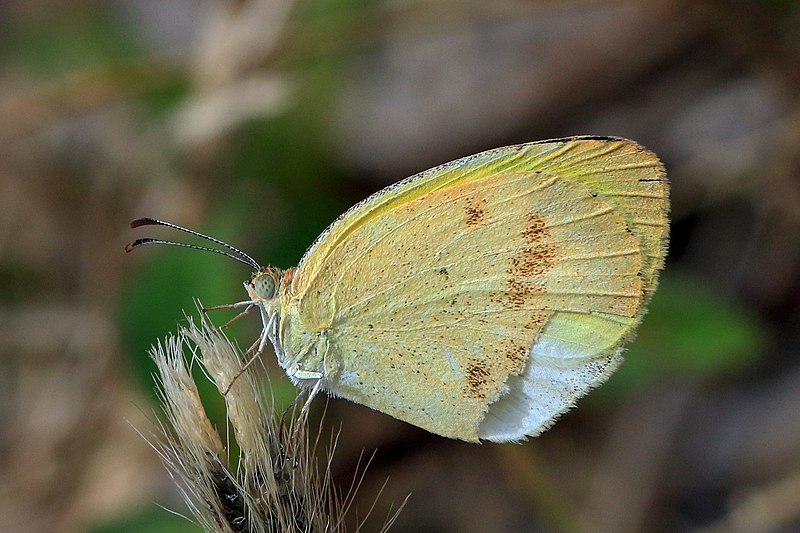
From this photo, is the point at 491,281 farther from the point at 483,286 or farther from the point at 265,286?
the point at 265,286

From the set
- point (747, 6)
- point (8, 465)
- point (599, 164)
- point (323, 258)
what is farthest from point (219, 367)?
point (747, 6)

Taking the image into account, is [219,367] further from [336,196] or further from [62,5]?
[62,5]

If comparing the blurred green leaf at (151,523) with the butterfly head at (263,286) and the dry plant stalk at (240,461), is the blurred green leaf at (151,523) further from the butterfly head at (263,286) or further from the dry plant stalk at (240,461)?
the dry plant stalk at (240,461)

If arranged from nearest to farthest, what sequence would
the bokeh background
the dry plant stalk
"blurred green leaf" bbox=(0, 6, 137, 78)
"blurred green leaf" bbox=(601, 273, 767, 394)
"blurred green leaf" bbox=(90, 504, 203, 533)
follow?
the dry plant stalk < "blurred green leaf" bbox=(90, 504, 203, 533) < "blurred green leaf" bbox=(601, 273, 767, 394) < the bokeh background < "blurred green leaf" bbox=(0, 6, 137, 78)

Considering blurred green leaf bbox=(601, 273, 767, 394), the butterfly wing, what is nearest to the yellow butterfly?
the butterfly wing

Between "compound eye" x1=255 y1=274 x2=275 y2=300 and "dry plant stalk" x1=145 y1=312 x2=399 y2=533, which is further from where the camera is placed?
"compound eye" x1=255 y1=274 x2=275 y2=300

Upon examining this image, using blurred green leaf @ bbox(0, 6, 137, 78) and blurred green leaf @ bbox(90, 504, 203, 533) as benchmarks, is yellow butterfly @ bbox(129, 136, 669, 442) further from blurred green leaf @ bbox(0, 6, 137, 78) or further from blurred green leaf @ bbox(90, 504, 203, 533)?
blurred green leaf @ bbox(0, 6, 137, 78)
